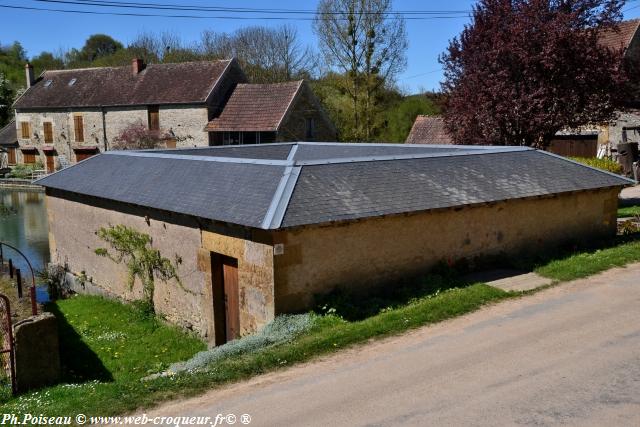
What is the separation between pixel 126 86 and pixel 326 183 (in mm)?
32790

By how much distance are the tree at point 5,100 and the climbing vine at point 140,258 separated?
4673cm

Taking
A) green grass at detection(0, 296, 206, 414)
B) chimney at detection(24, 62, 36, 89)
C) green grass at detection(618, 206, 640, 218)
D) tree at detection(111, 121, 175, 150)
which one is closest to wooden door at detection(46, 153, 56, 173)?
A: chimney at detection(24, 62, 36, 89)

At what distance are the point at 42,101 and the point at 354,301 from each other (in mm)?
40924

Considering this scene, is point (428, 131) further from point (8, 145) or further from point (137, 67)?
point (8, 145)

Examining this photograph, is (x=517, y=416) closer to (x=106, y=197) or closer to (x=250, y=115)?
(x=106, y=197)

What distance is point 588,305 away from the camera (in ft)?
34.6

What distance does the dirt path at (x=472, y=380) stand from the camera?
6.75 meters

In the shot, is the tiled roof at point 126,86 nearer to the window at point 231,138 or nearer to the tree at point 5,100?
the window at point 231,138

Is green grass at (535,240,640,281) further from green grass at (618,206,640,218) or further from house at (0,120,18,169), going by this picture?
house at (0,120,18,169)

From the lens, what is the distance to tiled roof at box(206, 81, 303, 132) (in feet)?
112

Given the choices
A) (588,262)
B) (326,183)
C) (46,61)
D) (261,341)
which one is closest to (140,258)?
(326,183)

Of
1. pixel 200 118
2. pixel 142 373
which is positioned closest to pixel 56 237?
pixel 142 373

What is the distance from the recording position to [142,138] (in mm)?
37219

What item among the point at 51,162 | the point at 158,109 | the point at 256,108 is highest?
the point at 158,109
